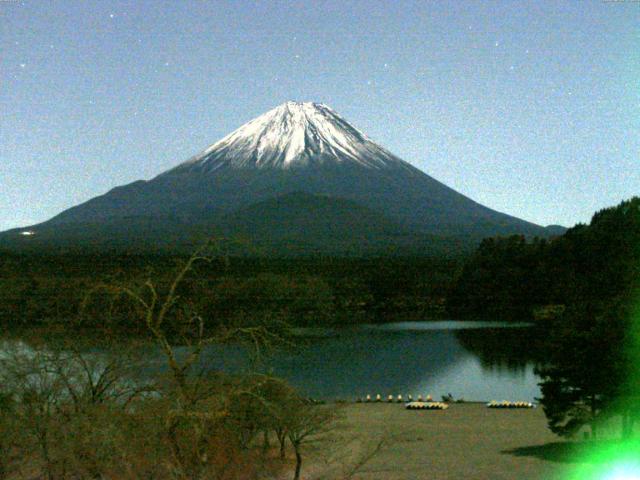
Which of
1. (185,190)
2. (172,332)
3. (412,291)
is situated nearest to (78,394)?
(172,332)

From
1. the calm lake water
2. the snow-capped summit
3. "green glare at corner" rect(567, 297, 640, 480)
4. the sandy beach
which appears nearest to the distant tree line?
"green glare at corner" rect(567, 297, 640, 480)

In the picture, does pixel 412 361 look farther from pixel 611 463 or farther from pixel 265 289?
pixel 265 289

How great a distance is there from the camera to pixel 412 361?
132 ft

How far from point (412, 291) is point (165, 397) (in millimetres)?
64185

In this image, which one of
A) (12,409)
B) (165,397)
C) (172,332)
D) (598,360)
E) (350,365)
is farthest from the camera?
(172,332)

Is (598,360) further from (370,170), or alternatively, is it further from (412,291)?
(370,170)

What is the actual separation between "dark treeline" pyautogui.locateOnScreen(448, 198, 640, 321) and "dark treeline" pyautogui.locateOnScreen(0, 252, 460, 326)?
3795 mm

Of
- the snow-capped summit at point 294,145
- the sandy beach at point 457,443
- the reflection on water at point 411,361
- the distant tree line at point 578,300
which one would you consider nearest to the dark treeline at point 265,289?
the distant tree line at point 578,300

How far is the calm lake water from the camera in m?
31.4

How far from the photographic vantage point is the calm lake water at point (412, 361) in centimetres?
3139

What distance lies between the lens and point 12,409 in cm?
1155

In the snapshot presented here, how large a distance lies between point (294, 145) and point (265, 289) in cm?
12379

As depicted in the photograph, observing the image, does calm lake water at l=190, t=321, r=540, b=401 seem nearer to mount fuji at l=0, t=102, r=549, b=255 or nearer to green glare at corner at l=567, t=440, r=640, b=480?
green glare at corner at l=567, t=440, r=640, b=480

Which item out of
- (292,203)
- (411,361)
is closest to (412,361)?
(411,361)
